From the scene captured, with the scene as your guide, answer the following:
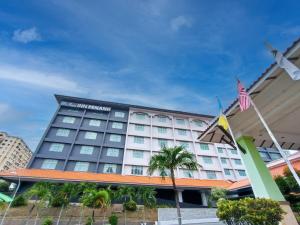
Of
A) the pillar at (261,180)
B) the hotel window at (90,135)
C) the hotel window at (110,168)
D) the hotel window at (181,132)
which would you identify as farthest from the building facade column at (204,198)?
the hotel window at (90,135)

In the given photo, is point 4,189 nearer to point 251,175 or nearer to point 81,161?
point 81,161

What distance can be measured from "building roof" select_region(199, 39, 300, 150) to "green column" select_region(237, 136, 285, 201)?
3.47 feet

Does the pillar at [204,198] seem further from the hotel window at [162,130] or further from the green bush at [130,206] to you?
the hotel window at [162,130]

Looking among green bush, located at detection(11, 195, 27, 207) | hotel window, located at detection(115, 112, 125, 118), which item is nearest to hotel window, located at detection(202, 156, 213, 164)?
hotel window, located at detection(115, 112, 125, 118)

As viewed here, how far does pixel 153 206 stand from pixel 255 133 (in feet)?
59.7

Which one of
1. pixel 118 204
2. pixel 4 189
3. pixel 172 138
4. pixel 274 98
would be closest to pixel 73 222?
pixel 118 204

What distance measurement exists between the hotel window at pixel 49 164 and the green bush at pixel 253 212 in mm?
33629

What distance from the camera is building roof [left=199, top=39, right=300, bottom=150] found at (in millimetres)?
6676

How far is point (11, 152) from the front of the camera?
90062 millimetres

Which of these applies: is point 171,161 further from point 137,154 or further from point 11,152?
point 11,152

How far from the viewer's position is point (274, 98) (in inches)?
302

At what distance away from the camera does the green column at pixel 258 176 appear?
24.5ft

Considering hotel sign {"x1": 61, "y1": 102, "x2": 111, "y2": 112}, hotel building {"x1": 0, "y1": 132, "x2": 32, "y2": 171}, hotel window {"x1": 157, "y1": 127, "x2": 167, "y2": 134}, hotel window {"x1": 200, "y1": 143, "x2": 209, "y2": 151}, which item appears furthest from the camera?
hotel building {"x1": 0, "y1": 132, "x2": 32, "y2": 171}

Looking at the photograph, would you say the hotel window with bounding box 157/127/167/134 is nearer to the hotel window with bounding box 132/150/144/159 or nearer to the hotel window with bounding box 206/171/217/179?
the hotel window with bounding box 132/150/144/159
